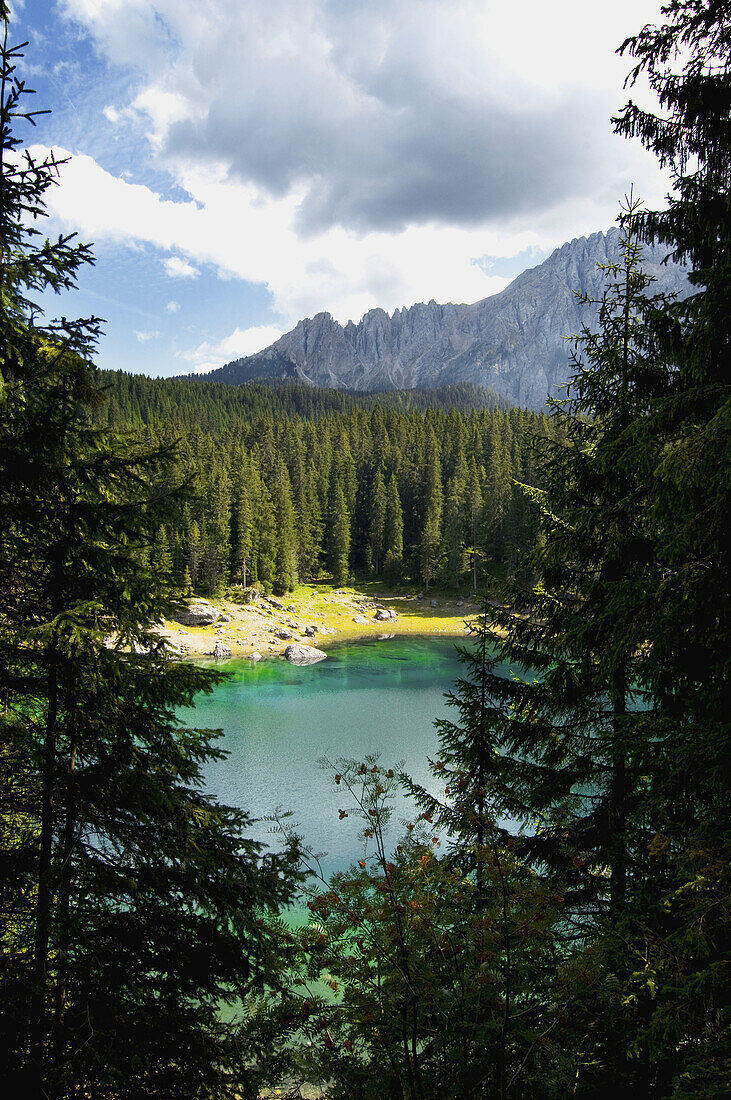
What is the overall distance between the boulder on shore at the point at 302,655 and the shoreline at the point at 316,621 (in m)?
1.48

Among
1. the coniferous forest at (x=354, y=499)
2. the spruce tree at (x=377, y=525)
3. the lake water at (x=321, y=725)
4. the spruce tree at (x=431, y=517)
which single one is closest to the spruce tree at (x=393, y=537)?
the coniferous forest at (x=354, y=499)

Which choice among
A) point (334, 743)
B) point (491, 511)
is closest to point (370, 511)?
point (491, 511)

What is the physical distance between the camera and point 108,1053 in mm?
3207

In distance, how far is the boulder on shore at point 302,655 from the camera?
131ft

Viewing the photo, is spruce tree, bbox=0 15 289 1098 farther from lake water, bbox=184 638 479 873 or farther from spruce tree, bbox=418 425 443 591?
spruce tree, bbox=418 425 443 591

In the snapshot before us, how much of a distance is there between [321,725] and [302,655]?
14.0m

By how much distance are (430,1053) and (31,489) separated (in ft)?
15.0

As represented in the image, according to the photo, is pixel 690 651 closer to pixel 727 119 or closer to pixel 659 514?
pixel 659 514

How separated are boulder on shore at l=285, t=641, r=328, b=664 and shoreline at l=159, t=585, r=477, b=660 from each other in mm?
1480

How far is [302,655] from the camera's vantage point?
40.4 meters

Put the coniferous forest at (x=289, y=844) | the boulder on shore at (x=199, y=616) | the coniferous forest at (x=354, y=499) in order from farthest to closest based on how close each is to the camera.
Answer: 1. the coniferous forest at (x=354, y=499)
2. the boulder on shore at (x=199, y=616)
3. the coniferous forest at (x=289, y=844)

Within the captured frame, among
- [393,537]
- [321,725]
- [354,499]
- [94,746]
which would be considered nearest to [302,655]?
[321,725]

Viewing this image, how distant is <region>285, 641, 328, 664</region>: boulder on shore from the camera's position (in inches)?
1574

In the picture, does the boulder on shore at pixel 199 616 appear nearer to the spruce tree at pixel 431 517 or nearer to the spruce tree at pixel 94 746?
the spruce tree at pixel 431 517
